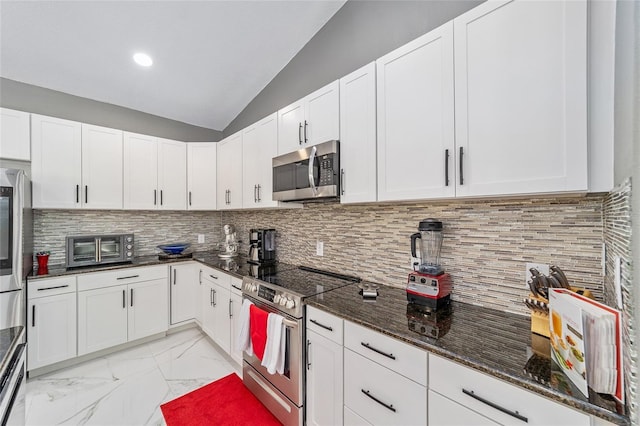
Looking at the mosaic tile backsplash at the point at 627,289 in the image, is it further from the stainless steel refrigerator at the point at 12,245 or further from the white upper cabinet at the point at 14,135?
the white upper cabinet at the point at 14,135

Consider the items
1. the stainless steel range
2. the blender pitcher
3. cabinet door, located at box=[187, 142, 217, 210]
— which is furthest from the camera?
cabinet door, located at box=[187, 142, 217, 210]

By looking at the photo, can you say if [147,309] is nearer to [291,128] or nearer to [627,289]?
[291,128]

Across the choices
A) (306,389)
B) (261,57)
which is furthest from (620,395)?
(261,57)

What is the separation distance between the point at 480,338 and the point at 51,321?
11.5ft

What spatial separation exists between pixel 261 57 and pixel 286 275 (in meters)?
2.27

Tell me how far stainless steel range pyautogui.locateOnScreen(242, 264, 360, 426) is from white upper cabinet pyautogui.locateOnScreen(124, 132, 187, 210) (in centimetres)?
189

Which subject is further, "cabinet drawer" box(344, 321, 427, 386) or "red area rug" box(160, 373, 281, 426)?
"red area rug" box(160, 373, 281, 426)

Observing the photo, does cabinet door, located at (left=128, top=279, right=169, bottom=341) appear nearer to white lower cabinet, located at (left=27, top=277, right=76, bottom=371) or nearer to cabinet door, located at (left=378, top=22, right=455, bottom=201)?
white lower cabinet, located at (left=27, top=277, right=76, bottom=371)

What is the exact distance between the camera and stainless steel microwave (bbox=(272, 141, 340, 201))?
188 cm

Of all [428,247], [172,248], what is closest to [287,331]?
[428,247]

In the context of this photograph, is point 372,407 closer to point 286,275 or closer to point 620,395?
point 620,395

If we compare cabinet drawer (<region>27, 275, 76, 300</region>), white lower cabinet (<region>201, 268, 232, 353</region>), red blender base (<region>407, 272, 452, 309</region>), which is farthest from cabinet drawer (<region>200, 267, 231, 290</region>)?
red blender base (<region>407, 272, 452, 309</region>)

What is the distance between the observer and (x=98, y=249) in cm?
285

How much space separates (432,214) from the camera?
1716 mm
